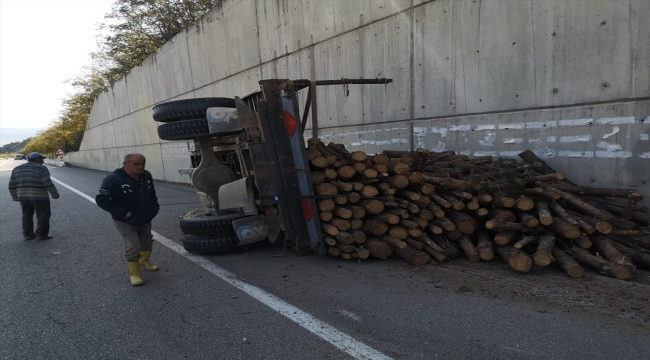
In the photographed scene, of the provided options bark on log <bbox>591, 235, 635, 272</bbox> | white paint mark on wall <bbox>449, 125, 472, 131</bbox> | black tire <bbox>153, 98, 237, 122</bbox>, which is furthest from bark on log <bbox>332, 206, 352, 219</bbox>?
white paint mark on wall <bbox>449, 125, 472, 131</bbox>

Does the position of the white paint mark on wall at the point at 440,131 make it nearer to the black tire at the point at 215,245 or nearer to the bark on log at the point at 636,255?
the bark on log at the point at 636,255

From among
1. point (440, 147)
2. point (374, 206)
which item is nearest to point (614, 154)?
point (440, 147)

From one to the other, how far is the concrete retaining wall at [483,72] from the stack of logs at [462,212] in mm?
654

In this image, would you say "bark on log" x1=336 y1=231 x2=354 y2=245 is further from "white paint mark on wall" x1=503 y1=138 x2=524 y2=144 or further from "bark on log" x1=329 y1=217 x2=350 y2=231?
"white paint mark on wall" x1=503 y1=138 x2=524 y2=144

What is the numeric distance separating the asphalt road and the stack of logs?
40 cm

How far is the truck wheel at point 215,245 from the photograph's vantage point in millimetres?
5664

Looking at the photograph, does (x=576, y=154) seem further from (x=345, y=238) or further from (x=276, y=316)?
(x=276, y=316)

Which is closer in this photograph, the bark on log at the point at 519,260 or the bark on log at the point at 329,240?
the bark on log at the point at 519,260

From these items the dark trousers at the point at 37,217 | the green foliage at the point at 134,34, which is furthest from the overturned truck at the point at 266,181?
the green foliage at the point at 134,34

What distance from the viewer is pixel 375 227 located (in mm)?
5008

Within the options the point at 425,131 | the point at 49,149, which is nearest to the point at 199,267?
the point at 425,131

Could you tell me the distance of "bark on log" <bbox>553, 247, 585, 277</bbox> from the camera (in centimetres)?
414

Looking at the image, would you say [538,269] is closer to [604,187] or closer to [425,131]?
[604,187]

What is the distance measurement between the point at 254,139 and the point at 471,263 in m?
3.09
